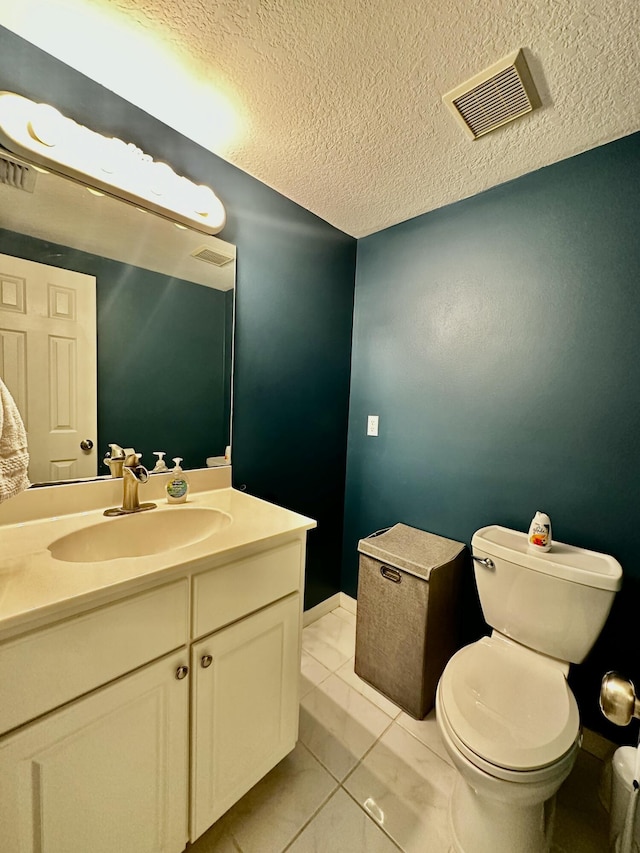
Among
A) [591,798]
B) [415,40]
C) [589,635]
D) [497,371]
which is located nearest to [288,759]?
[591,798]

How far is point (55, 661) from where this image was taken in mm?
635

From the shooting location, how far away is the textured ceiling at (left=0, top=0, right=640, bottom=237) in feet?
2.81

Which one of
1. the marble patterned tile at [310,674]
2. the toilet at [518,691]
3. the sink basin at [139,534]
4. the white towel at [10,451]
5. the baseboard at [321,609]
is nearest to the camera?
the white towel at [10,451]

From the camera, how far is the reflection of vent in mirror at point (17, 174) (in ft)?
3.01

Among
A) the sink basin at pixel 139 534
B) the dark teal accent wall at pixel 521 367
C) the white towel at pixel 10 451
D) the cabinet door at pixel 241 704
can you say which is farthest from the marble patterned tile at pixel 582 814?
the white towel at pixel 10 451

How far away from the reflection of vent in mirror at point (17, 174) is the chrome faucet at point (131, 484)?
839mm

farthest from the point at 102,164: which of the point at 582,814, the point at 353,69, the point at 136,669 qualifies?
the point at 582,814

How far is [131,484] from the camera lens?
1.12 metres

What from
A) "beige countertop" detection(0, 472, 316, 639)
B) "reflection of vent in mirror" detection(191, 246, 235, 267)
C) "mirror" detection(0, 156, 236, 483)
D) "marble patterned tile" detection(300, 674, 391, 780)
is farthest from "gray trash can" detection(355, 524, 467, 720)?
"reflection of vent in mirror" detection(191, 246, 235, 267)

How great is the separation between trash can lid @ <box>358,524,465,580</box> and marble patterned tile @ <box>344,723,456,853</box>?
24.6 inches

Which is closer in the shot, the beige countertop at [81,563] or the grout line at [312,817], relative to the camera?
the beige countertop at [81,563]

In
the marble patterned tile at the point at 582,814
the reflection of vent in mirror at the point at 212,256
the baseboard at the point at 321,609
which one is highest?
the reflection of vent in mirror at the point at 212,256

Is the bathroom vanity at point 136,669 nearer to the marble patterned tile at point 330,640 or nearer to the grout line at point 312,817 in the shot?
the grout line at point 312,817

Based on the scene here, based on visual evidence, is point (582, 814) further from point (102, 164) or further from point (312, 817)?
point (102, 164)
